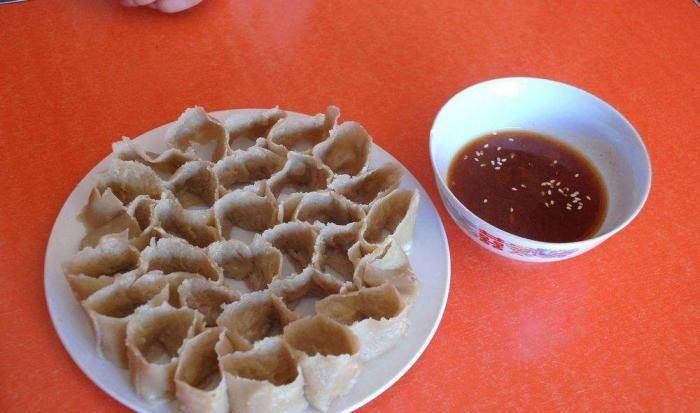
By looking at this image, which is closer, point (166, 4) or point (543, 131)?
point (543, 131)

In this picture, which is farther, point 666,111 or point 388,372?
point 666,111

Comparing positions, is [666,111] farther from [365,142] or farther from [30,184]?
[30,184]

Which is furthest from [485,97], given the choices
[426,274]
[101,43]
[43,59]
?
[43,59]

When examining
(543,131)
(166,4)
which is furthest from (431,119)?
(166,4)

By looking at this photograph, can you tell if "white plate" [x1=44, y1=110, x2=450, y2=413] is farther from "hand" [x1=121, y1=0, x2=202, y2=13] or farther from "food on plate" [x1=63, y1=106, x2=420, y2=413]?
"hand" [x1=121, y1=0, x2=202, y2=13]

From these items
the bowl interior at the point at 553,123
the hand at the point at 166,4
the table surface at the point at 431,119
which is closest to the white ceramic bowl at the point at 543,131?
the bowl interior at the point at 553,123

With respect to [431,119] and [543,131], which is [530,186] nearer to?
[543,131]

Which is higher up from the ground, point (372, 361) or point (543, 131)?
point (543, 131)
